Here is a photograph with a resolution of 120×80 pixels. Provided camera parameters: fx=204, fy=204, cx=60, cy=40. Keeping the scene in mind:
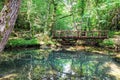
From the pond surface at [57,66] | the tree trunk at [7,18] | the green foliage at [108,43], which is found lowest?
the pond surface at [57,66]

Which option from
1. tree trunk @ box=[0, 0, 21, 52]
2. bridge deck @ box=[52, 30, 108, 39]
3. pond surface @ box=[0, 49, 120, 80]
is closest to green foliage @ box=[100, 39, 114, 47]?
bridge deck @ box=[52, 30, 108, 39]

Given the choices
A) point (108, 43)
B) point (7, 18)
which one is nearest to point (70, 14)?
point (108, 43)

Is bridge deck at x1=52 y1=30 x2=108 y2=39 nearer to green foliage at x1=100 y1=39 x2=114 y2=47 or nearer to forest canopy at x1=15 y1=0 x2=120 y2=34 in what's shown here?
green foliage at x1=100 y1=39 x2=114 y2=47

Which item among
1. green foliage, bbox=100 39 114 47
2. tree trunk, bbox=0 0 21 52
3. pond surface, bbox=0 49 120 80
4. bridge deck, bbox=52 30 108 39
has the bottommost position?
pond surface, bbox=0 49 120 80

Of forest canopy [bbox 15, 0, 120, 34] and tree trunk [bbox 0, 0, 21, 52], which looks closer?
tree trunk [bbox 0, 0, 21, 52]

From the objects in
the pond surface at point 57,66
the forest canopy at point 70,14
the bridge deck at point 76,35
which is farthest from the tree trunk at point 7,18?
the forest canopy at point 70,14

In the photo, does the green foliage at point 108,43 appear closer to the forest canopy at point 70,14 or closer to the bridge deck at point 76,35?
the bridge deck at point 76,35

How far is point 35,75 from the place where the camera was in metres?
13.7

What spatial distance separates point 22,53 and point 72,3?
16428mm

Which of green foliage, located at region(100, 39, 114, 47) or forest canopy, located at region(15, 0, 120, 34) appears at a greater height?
forest canopy, located at region(15, 0, 120, 34)

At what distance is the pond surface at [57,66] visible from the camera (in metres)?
13.6

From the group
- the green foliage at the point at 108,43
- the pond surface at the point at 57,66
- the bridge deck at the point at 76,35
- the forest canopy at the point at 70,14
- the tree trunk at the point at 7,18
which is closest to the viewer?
the tree trunk at the point at 7,18

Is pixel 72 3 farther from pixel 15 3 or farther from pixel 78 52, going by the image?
pixel 15 3

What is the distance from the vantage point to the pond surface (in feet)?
44.8
